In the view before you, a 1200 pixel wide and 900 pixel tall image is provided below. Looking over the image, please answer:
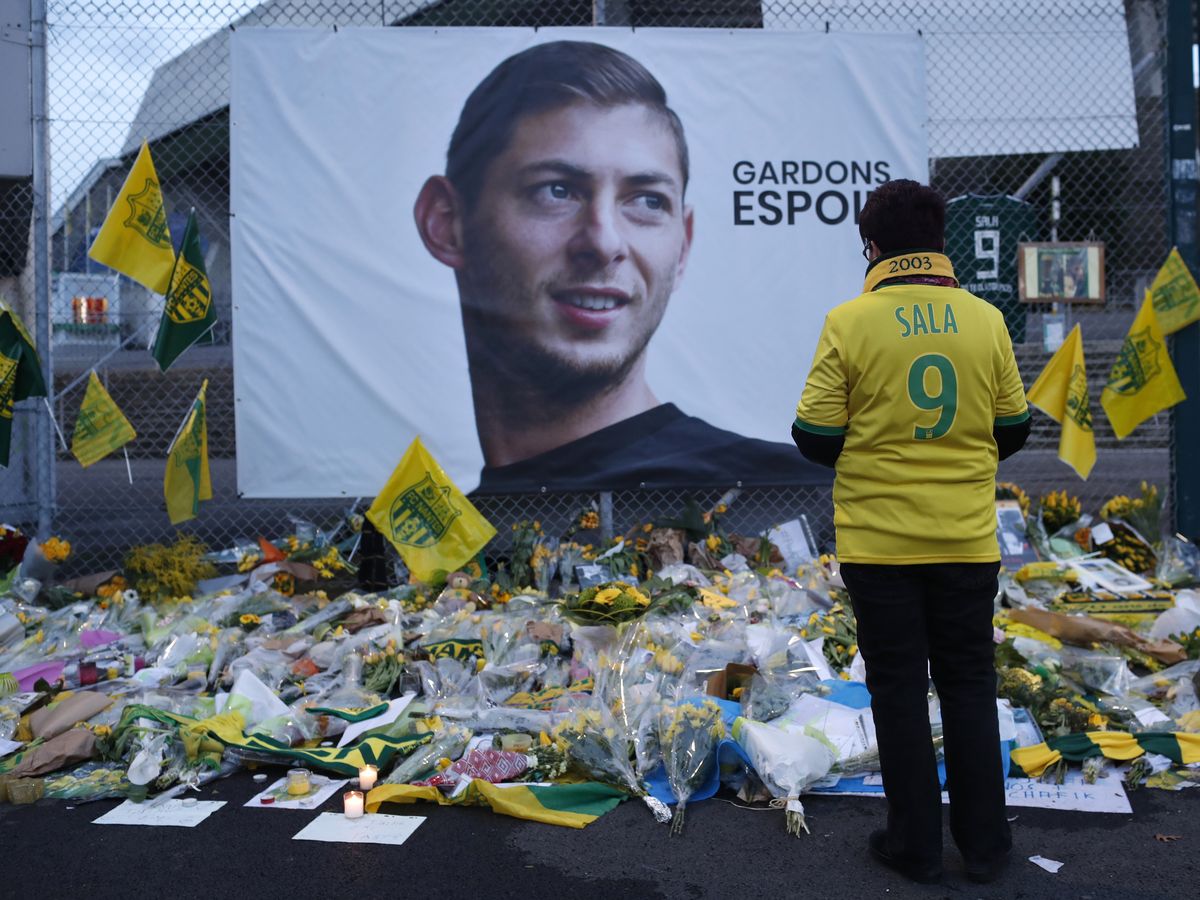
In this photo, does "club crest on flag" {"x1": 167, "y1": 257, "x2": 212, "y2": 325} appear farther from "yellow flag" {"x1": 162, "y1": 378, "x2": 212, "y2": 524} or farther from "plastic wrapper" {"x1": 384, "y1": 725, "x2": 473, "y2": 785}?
"plastic wrapper" {"x1": 384, "y1": 725, "x2": 473, "y2": 785}

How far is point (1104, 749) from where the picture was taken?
12.4 ft

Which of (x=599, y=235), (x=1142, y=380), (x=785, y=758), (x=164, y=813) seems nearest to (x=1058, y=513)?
(x=1142, y=380)

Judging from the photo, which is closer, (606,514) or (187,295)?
(187,295)

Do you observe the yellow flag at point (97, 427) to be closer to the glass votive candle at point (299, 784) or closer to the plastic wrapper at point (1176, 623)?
the glass votive candle at point (299, 784)

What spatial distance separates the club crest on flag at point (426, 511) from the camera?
19.3 feet

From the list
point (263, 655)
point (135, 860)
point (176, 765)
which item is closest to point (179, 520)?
point (263, 655)

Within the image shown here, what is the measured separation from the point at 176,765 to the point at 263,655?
1069 mm

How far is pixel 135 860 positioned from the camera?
127 inches

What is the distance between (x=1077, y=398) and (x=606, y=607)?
318 centimetres

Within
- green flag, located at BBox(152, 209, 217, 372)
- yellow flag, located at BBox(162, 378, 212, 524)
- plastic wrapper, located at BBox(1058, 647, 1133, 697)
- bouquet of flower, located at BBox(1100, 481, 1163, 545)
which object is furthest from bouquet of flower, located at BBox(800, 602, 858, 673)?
green flag, located at BBox(152, 209, 217, 372)

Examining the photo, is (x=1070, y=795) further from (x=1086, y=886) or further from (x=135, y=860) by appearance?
(x=135, y=860)

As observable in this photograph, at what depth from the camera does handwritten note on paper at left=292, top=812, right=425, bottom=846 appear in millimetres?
3332

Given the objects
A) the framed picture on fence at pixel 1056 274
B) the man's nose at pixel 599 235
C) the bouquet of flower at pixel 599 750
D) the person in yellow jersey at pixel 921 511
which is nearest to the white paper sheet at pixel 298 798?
the bouquet of flower at pixel 599 750

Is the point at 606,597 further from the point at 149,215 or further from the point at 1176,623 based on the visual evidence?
the point at 149,215
